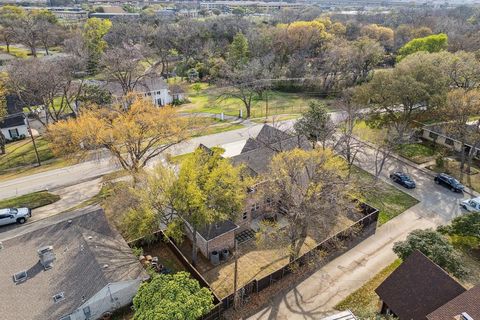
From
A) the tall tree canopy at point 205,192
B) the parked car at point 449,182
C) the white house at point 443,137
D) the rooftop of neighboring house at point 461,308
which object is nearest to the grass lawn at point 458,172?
the parked car at point 449,182

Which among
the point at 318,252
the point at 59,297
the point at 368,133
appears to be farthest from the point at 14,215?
the point at 368,133

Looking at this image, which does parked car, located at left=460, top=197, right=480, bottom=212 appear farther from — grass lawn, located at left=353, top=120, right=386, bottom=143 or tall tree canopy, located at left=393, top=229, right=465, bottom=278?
grass lawn, located at left=353, top=120, right=386, bottom=143

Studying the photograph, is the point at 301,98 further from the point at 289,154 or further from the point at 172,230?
the point at 172,230

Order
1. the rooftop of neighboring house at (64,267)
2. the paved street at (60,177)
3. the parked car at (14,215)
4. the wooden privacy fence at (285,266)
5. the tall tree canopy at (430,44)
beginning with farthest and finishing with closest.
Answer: the tall tree canopy at (430,44), the paved street at (60,177), the parked car at (14,215), the wooden privacy fence at (285,266), the rooftop of neighboring house at (64,267)

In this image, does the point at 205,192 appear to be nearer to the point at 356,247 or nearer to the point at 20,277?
the point at 20,277

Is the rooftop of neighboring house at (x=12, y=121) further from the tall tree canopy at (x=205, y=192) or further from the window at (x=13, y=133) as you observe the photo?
the tall tree canopy at (x=205, y=192)

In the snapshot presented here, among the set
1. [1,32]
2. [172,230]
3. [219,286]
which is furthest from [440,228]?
[1,32]

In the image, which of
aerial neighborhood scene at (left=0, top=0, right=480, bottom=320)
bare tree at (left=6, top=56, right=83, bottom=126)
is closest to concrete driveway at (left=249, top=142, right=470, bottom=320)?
aerial neighborhood scene at (left=0, top=0, right=480, bottom=320)
